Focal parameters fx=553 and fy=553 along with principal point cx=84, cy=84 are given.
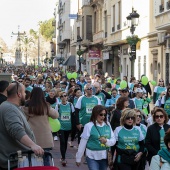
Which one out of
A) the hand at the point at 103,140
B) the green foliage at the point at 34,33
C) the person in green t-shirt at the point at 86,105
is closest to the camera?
the hand at the point at 103,140

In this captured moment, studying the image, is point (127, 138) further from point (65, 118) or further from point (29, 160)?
point (65, 118)

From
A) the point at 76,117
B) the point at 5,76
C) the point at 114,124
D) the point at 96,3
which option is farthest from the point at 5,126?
the point at 96,3

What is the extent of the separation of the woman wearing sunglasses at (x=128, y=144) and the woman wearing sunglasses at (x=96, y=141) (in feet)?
0.56

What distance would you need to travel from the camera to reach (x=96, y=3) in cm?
4925

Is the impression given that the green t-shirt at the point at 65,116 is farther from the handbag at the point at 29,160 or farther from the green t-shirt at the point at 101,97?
the handbag at the point at 29,160

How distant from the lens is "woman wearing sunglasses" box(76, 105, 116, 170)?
27.1ft

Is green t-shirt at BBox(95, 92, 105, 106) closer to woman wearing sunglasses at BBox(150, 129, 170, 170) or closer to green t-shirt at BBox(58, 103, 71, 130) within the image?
green t-shirt at BBox(58, 103, 71, 130)

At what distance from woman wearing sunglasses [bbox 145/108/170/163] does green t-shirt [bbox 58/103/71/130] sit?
179 inches

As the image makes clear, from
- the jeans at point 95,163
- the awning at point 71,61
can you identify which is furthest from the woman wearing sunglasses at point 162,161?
the awning at point 71,61

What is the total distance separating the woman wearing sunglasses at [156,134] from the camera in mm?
8164

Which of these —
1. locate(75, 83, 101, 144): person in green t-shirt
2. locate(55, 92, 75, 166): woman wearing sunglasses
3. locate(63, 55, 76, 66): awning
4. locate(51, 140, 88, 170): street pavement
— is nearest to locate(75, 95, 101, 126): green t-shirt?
locate(75, 83, 101, 144): person in green t-shirt

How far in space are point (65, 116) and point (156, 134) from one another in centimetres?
487

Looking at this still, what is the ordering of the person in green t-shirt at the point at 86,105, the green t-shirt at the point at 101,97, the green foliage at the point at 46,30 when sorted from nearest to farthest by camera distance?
the person in green t-shirt at the point at 86,105 → the green t-shirt at the point at 101,97 → the green foliage at the point at 46,30

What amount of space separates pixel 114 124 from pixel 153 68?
22210mm
